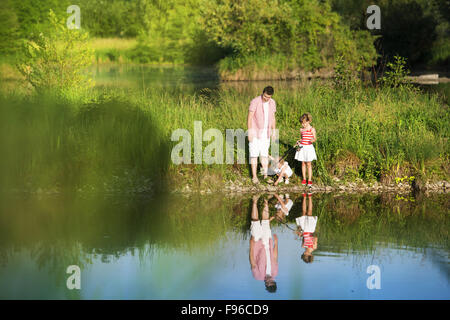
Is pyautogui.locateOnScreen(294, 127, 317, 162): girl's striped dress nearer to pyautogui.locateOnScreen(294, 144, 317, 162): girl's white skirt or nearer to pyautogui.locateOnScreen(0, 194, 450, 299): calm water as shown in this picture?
pyautogui.locateOnScreen(294, 144, 317, 162): girl's white skirt

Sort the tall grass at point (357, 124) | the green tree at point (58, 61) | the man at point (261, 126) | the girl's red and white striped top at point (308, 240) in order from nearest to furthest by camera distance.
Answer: the girl's red and white striped top at point (308, 240), the man at point (261, 126), the tall grass at point (357, 124), the green tree at point (58, 61)

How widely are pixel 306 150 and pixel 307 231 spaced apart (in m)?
3.10

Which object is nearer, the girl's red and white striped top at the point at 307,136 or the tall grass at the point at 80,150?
the girl's red and white striped top at the point at 307,136

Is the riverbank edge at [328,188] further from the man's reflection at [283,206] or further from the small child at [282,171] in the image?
the man's reflection at [283,206]

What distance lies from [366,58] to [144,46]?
22.4 m

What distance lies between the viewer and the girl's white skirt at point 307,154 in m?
13.4

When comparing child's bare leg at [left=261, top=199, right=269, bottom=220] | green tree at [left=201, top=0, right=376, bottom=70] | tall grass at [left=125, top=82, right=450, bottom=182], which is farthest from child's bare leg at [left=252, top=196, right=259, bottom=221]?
green tree at [left=201, top=0, right=376, bottom=70]

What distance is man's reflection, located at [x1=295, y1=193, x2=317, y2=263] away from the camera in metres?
9.35

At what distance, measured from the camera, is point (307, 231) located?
1058 cm

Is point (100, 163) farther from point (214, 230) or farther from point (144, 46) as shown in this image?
point (144, 46)

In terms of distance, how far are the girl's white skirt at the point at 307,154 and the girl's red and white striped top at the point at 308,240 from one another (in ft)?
10.4

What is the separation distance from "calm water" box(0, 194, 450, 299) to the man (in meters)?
0.81

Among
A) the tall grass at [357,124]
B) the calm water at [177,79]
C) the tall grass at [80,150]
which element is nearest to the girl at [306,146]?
the tall grass at [357,124]

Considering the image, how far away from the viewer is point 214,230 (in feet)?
35.4
